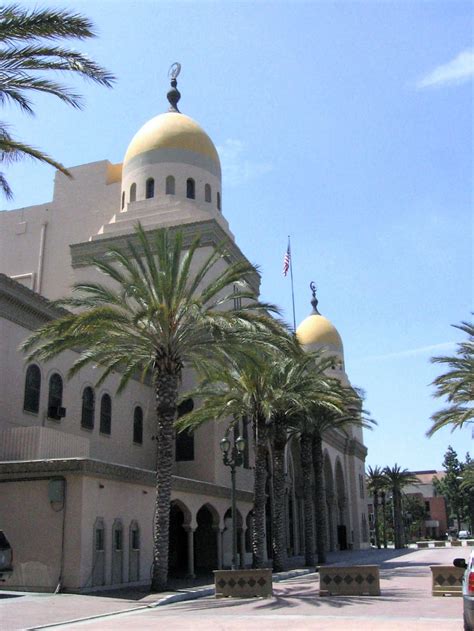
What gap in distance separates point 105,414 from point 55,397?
143 inches

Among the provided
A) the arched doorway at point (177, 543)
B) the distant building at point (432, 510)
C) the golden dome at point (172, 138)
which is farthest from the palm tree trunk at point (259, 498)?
the distant building at point (432, 510)

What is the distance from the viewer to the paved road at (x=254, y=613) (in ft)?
41.2

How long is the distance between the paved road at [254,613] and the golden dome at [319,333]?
40.1m

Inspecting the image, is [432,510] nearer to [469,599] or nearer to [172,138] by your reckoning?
[172,138]

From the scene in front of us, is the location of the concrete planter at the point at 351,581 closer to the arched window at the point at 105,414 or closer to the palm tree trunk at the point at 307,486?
the arched window at the point at 105,414

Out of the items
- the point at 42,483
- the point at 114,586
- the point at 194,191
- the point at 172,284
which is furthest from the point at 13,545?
the point at 194,191

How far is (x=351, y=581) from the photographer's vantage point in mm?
17578

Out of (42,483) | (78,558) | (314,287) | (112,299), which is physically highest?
(314,287)

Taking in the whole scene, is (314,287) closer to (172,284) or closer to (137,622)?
(172,284)

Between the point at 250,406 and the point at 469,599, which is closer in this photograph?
the point at 469,599

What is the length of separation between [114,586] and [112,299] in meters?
8.15

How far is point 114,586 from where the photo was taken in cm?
2002

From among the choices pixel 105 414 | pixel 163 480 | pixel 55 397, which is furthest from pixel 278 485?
pixel 163 480

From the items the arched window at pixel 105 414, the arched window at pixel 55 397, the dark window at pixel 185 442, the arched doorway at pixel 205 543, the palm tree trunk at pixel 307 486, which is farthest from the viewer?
the palm tree trunk at pixel 307 486
